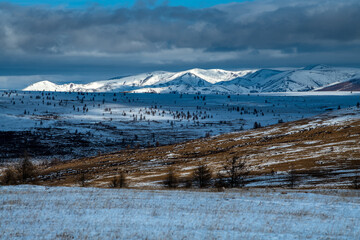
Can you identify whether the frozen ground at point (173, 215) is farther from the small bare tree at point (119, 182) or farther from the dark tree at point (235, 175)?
the small bare tree at point (119, 182)

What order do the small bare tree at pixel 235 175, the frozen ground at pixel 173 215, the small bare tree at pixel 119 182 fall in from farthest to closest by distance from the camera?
1. the small bare tree at pixel 119 182
2. the small bare tree at pixel 235 175
3. the frozen ground at pixel 173 215

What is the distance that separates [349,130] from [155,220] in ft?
460

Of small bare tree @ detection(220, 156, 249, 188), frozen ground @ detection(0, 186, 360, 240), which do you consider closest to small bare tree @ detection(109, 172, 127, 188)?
small bare tree @ detection(220, 156, 249, 188)

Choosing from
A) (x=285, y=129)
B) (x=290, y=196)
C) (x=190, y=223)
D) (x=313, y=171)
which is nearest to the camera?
(x=190, y=223)

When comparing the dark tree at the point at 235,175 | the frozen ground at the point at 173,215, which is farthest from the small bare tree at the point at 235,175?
the frozen ground at the point at 173,215

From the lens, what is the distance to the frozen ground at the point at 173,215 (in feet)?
70.7

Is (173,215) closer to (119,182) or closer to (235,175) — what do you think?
(235,175)

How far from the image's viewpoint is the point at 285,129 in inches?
7707

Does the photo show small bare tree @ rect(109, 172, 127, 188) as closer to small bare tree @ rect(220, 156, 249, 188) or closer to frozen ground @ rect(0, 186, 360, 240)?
small bare tree @ rect(220, 156, 249, 188)

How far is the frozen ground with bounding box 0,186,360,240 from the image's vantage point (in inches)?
849

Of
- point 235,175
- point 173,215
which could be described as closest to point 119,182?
point 235,175

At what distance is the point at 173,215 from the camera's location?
26453 millimetres

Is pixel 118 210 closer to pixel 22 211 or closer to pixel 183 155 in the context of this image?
pixel 22 211

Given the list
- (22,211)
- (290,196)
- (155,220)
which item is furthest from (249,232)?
(22,211)
